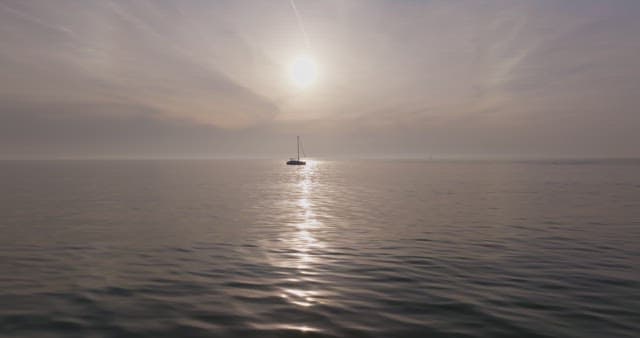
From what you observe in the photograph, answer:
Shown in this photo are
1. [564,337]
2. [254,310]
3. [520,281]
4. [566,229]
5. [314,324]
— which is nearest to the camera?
[564,337]

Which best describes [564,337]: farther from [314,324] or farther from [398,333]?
[314,324]

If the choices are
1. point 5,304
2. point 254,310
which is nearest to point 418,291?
point 254,310

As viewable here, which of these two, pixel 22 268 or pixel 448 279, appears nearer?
pixel 448 279

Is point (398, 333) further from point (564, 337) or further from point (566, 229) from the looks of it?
point (566, 229)

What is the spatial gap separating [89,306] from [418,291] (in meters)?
10.00

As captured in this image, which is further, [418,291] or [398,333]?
[418,291]

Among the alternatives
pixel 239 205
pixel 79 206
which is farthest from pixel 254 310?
pixel 79 206

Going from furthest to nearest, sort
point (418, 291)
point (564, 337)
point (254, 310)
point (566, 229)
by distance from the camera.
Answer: point (566, 229) < point (418, 291) < point (254, 310) < point (564, 337)

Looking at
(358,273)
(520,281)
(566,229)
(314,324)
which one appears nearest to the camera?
(314,324)

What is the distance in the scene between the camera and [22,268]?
50.0 ft

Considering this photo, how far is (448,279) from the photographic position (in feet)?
45.1

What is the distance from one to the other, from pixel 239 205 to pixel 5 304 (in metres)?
28.1

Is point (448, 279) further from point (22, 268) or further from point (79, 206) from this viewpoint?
point (79, 206)

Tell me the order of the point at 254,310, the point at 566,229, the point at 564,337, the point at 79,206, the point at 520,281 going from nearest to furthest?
the point at 564,337, the point at 254,310, the point at 520,281, the point at 566,229, the point at 79,206
